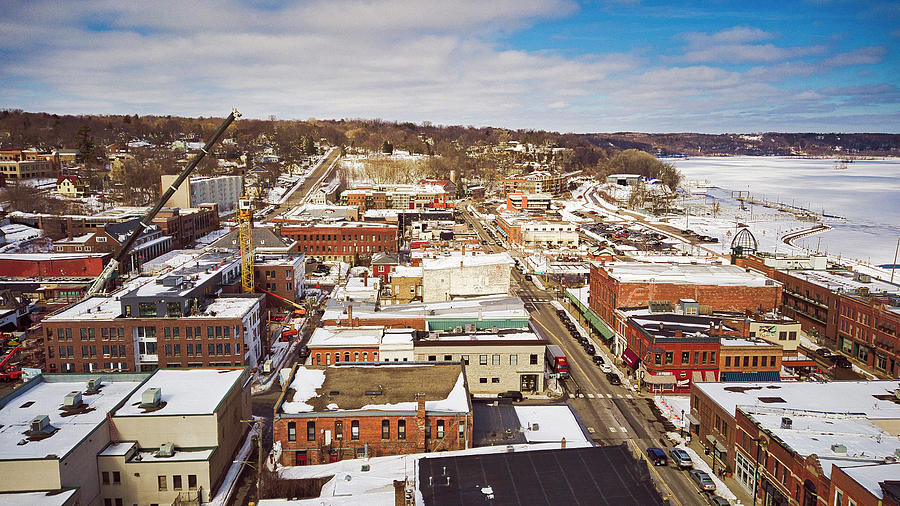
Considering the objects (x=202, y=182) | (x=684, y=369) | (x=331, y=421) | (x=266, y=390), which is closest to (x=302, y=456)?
(x=331, y=421)

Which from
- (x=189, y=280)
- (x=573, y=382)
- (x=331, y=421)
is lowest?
(x=573, y=382)

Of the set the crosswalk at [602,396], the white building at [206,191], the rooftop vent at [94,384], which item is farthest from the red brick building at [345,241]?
the rooftop vent at [94,384]

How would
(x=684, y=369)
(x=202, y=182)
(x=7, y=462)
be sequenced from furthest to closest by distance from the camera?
(x=202, y=182), (x=684, y=369), (x=7, y=462)

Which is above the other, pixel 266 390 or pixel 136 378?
pixel 136 378

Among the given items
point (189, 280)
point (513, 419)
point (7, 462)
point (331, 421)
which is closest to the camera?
point (7, 462)

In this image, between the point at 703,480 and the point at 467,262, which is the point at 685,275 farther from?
the point at 703,480

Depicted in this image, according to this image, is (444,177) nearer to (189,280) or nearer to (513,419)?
(189,280)

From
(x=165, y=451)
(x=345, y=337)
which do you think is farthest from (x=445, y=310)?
(x=165, y=451)
